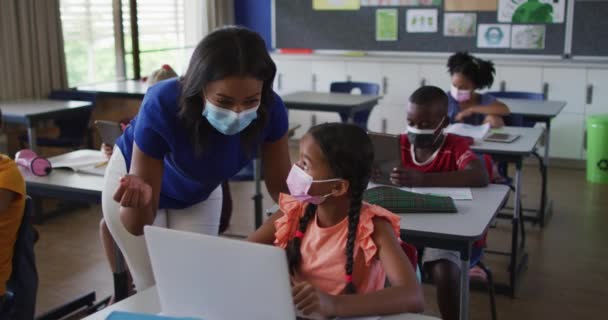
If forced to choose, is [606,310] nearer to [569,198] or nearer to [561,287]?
[561,287]

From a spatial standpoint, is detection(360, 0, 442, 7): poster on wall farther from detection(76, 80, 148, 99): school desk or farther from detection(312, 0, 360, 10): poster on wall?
detection(76, 80, 148, 99): school desk

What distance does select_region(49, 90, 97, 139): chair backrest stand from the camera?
4991mm

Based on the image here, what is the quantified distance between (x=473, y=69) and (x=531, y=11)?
2400 mm

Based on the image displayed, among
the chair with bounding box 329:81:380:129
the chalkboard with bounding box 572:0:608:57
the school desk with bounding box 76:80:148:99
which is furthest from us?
the chalkboard with bounding box 572:0:608:57

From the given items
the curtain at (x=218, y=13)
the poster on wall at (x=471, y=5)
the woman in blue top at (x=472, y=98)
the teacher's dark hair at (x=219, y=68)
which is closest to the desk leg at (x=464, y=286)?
the teacher's dark hair at (x=219, y=68)

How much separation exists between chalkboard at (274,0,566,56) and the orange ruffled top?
5.09 meters

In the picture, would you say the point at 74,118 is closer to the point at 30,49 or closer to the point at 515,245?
the point at 30,49

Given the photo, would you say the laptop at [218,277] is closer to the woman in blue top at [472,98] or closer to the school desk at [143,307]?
the school desk at [143,307]

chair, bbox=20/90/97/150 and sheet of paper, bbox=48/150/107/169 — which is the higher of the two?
sheet of paper, bbox=48/150/107/169

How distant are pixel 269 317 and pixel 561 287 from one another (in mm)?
2570

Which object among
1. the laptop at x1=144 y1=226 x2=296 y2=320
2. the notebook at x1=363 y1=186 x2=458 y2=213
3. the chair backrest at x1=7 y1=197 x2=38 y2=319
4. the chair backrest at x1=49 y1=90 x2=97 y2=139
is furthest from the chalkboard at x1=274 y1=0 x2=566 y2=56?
the laptop at x1=144 y1=226 x2=296 y2=320

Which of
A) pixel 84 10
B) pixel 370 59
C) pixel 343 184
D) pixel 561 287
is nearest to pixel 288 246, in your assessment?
pixel 343 184

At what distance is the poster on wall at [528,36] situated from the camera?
625cm

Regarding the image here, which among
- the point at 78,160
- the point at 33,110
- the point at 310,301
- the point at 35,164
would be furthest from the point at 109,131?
the point at 310,301
